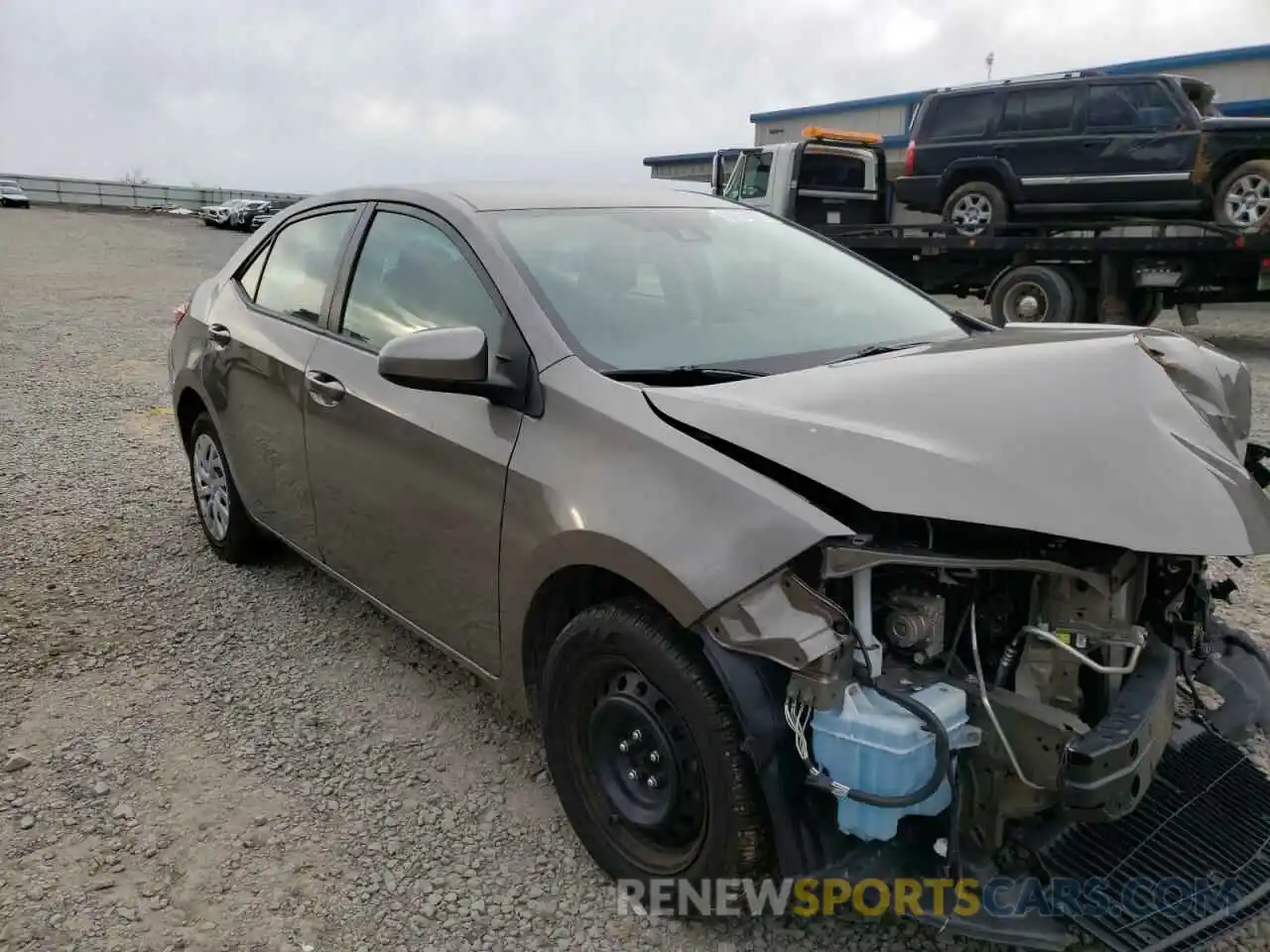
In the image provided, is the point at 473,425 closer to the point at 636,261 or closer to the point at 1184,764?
the point at 636,261

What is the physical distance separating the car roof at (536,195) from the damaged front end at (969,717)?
1707mm

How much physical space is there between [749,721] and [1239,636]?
1572 mm

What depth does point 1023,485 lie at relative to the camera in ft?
6.76

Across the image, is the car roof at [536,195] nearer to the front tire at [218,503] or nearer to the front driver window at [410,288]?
the front driver window at [410,288]

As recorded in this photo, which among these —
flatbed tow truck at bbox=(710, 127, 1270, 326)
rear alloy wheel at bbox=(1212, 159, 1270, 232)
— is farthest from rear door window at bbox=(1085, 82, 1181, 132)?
flatbed tow truck at bbox=(710, 127, 1270, 326)

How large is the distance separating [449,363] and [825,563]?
1106 mm

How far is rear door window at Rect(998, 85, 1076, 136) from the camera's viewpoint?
473 inches

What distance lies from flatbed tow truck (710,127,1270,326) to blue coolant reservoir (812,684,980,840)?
810 centimetres

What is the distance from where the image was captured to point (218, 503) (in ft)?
15.4

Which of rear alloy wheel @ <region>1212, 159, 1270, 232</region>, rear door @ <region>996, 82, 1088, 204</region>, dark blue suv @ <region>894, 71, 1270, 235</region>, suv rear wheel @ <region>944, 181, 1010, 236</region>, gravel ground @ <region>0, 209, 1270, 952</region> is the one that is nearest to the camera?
gravel ground @ <region>0, 209, 1270, 952</region>

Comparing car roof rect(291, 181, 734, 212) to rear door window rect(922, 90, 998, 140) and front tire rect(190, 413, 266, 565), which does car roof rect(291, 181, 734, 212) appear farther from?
rear door window rect(922, 90, 998, 140)

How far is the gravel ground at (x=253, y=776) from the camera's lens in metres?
2.48

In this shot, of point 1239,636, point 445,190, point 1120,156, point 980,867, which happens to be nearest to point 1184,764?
point 1239,636

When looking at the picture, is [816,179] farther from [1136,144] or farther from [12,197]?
[12,197]
